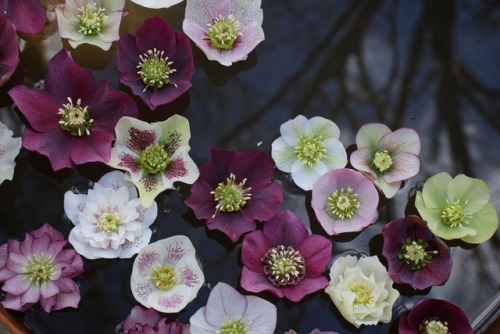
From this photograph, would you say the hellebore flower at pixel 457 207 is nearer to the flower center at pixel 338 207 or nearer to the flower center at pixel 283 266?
the flower center at pixel 338 207

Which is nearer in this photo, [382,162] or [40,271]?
[40,271]

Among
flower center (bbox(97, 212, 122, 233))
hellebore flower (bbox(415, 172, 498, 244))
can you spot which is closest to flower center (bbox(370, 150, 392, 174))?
hellebore flower (bbox(415, 172, 498, 244))

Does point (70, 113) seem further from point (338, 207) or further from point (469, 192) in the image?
point (469, 192)

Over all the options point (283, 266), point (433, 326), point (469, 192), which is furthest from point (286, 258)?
point (469, 192)

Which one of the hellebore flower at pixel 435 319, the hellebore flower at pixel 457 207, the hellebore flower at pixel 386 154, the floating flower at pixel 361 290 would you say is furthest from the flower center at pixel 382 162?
the hellebore flower at pixel 435 319

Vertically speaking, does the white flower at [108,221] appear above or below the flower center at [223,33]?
below

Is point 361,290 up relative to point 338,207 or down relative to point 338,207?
down

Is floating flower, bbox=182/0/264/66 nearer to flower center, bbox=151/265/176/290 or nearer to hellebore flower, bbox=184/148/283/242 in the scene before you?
hellebore flower, bbox=184/148/283/242
